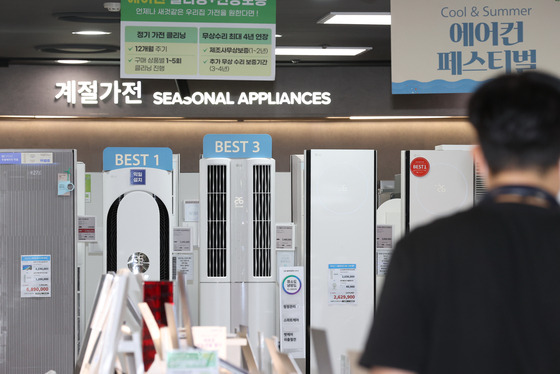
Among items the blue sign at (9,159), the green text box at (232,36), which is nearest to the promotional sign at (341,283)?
the green text box at (232,36)

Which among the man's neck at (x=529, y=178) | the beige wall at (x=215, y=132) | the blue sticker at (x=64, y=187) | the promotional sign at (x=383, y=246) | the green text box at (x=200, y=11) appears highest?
the green text box at (x=200, y=11)

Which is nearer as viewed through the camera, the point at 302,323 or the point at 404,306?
the point at 404,306

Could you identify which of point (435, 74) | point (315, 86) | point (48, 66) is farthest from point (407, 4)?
point (48, 66)

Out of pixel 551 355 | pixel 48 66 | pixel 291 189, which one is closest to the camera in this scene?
pixel 551 355

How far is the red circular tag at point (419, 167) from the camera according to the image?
5332 millimetres

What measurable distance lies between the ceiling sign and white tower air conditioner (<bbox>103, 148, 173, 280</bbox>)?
783 millimetres

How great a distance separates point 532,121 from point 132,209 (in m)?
4.48

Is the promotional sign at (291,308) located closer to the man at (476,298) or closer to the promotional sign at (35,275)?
the promotional sign at (35,275)

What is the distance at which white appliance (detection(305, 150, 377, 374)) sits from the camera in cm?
533

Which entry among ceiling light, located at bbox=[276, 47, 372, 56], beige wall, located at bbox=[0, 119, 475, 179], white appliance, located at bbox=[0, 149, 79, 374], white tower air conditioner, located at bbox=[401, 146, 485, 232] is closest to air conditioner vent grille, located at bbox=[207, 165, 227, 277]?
white appliance, located at bbox=[0, 149, 79, 374]

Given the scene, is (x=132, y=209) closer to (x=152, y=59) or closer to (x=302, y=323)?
(x=152, y=59)

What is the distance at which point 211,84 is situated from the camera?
9.24 metres

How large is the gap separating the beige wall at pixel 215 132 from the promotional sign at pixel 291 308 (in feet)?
14.7

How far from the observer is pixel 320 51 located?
28.9 feet
